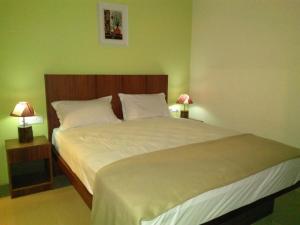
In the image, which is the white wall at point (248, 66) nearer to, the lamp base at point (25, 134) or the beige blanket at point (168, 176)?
the beige blanket at point (168, 176)

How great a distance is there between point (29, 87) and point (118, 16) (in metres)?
1.49

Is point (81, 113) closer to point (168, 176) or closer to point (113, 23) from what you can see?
point (113, 23)

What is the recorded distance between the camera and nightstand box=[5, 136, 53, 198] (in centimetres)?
231

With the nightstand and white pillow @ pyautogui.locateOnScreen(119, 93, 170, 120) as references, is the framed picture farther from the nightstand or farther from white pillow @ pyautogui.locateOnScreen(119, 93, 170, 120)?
the nightstand

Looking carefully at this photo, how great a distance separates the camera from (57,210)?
7.08 feet

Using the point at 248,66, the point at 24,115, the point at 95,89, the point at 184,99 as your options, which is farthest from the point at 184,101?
the point at 24,115

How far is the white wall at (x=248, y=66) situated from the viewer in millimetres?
2631

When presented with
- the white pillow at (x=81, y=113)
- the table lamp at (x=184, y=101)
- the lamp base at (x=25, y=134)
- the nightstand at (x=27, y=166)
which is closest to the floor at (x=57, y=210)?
the nightstand at (x=27, y=166)

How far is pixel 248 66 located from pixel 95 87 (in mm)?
2078

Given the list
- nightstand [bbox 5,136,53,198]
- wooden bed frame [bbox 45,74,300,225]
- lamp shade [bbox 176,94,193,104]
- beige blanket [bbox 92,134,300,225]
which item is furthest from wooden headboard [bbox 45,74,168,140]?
beige blanket [bbox 92,134,300,225]

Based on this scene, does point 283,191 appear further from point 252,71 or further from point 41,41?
point 41,41

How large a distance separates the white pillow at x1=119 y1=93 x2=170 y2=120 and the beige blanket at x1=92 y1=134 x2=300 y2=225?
1.27 meters

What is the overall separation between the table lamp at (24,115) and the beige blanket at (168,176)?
1.35 m

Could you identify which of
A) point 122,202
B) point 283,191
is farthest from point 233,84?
point 122,202
